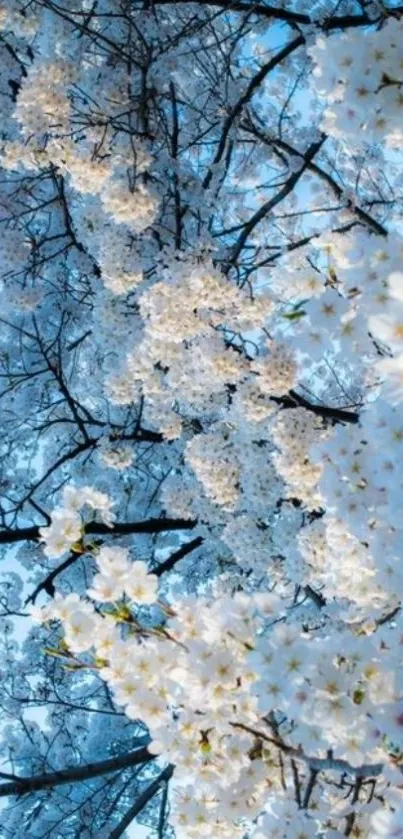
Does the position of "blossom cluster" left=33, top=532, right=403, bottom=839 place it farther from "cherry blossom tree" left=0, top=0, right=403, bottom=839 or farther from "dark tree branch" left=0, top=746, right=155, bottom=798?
"dark tree branch" left=0, top=746, right=155, bottom=798

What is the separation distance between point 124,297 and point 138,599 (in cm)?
436

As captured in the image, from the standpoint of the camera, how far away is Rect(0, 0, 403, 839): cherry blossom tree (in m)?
2.57

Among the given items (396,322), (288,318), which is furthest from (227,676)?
(396,322)

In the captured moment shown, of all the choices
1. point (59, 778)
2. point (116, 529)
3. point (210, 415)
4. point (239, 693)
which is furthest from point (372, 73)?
point (116, 529)

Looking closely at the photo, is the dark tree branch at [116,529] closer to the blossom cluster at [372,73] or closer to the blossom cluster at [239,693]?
the blossom cluster at [239,693]

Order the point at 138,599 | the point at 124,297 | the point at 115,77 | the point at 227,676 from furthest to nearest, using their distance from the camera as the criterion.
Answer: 1. the point at 124,297
2. the point at 115,77
3. the point at 138,599
4. the point at 227,676

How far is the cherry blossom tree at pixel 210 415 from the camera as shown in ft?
8.42

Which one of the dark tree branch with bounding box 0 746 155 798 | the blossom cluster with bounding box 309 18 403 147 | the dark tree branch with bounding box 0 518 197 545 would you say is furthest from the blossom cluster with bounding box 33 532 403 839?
the dark tree branch with bounding box 0 518 197 545

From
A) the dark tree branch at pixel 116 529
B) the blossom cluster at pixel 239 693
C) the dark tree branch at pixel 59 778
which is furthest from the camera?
the dark tree branch at pixel 116 529

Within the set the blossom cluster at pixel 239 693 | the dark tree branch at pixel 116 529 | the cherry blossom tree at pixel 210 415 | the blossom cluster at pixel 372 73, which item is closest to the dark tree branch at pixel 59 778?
the cherry blossom tree at pixel 210 415

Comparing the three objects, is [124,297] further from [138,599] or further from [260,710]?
[260,710]

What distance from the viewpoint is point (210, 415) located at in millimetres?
7445

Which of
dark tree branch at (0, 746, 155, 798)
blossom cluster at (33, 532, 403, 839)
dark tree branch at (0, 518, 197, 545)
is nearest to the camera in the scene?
blossom cluster at (33, 532, 403, 839)

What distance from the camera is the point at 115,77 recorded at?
602 centimetres
